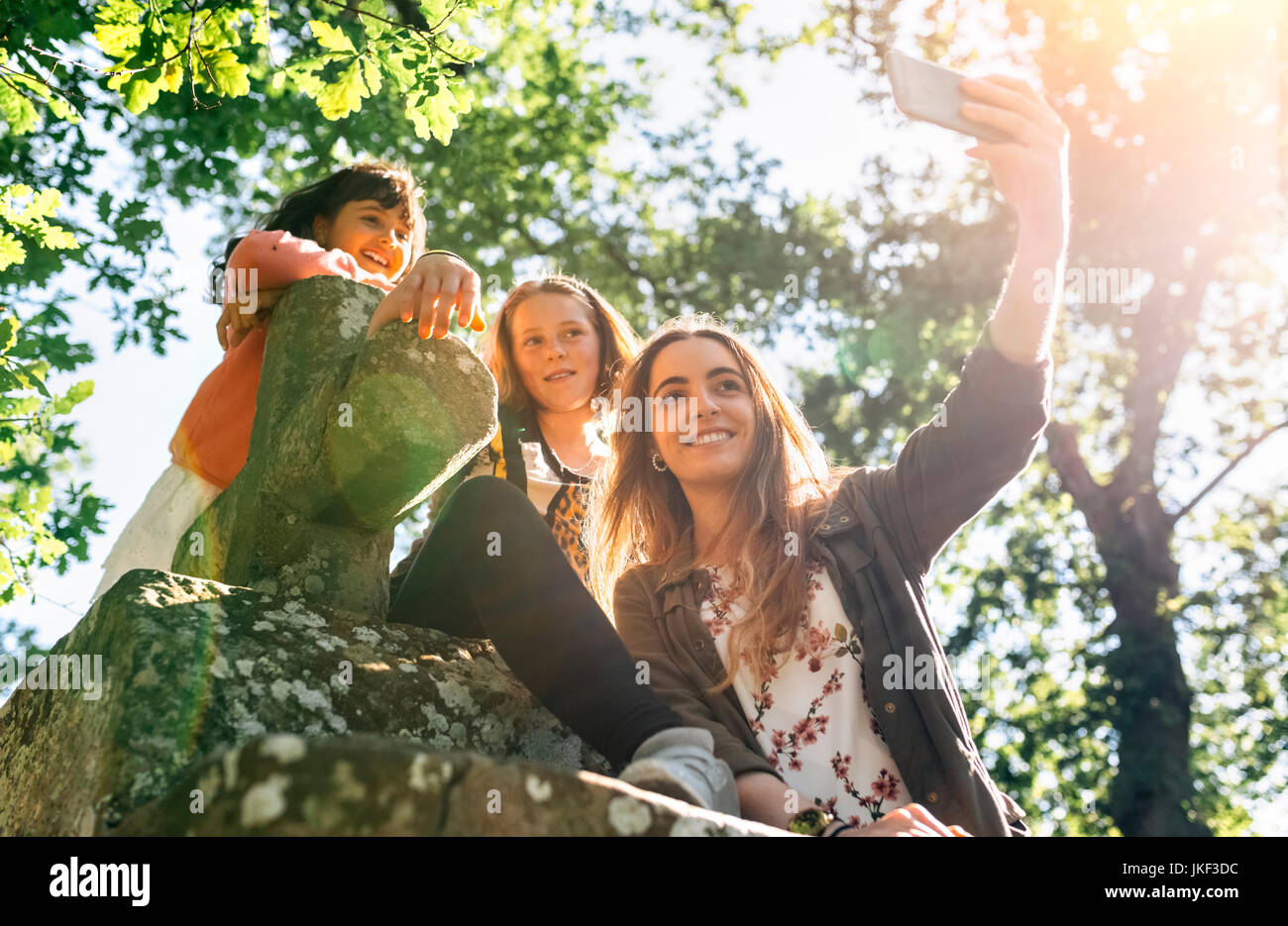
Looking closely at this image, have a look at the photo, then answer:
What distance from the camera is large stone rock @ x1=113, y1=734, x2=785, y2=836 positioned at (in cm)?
155

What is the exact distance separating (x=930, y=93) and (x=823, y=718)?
1639 millimetres

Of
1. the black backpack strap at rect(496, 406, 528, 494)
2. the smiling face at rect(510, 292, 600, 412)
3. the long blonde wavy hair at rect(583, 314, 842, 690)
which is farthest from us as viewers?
the smiling face at rect(510, 292, 600, 412)

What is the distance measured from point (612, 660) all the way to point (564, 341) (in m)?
2.43

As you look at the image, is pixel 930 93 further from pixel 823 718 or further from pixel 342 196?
pixel 342 196

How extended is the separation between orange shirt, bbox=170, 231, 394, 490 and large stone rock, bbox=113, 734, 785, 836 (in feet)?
6.37

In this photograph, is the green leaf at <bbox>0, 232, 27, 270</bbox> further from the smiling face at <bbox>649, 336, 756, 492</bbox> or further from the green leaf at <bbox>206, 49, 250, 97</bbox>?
the smiling face at <bbox>649, 336, 756, 492</bbox>

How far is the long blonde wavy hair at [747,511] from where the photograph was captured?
2.92 m

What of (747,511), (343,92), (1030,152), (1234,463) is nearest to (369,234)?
(343,92)

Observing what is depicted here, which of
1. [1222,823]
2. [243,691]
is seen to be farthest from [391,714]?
[1222,823]

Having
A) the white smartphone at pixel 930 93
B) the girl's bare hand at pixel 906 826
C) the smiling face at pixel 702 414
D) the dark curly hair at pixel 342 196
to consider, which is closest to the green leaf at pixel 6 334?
the dark curly hair at pixel 342 196

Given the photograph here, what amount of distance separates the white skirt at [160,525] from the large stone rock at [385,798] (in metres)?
1.83

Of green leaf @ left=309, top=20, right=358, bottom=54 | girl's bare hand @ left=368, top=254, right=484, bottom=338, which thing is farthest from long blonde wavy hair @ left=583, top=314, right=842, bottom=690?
green leaf @ left=309, top=20, right=358, bottom=54
